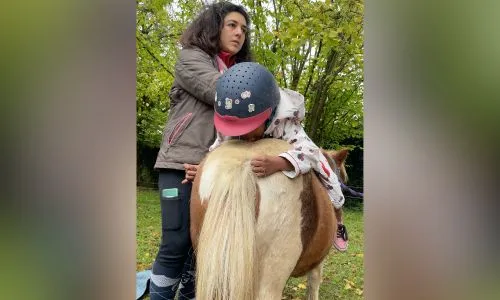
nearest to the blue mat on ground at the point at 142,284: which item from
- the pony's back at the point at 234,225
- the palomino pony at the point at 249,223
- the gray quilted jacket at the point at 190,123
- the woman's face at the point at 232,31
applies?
the gray quilted jacket at the point at 190,123

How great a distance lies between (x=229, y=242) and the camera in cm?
105

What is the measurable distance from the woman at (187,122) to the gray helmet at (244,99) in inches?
8.6

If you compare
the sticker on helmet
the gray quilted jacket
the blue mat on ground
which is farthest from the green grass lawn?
the sticker on helmet

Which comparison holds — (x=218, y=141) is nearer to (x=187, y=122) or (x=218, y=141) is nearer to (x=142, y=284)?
(x=187, y=122)

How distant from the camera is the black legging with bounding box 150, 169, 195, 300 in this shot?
4.79 feet

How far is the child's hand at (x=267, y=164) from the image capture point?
1116 millimetres

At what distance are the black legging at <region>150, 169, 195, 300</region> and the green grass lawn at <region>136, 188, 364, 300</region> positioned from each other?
5.43 ft

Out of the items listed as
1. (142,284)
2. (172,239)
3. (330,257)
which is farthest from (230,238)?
(330,257)

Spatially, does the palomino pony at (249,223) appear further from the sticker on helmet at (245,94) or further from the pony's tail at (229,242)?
the sticker on helmet at (245,94)

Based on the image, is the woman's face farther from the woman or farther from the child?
the child
